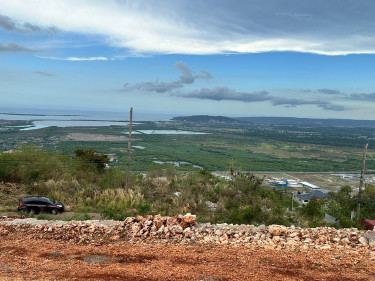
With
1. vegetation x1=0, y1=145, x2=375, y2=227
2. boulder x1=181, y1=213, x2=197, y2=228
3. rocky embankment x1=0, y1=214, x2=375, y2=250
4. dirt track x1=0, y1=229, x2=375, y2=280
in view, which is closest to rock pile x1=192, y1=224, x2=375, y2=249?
rocky embankment x1=0, y1=214, x2=375, y2=250

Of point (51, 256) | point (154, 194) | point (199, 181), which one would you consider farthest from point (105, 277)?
point (199, 181)

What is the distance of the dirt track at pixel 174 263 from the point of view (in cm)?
564

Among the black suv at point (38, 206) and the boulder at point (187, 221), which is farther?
the black suv at point (38, 206)

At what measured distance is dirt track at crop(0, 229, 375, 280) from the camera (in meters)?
5.64

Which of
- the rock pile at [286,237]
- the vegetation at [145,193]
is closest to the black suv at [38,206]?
the vegetation at [145,193]

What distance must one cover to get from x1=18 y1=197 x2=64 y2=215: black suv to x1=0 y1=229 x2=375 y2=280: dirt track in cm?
561

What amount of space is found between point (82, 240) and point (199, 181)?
11.9 metres

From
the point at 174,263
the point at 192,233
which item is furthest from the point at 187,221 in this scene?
the point at 174,263

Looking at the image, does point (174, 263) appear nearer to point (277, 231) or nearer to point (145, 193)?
point (277, 231)

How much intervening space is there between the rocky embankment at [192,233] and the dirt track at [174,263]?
0.44m

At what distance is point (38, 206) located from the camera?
13094 millimetres

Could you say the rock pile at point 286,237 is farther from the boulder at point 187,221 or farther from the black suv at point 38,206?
the black suv at point 38,206

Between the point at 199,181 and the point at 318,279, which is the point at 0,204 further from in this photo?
the point at 318,279

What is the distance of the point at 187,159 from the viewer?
59094 millimetres
